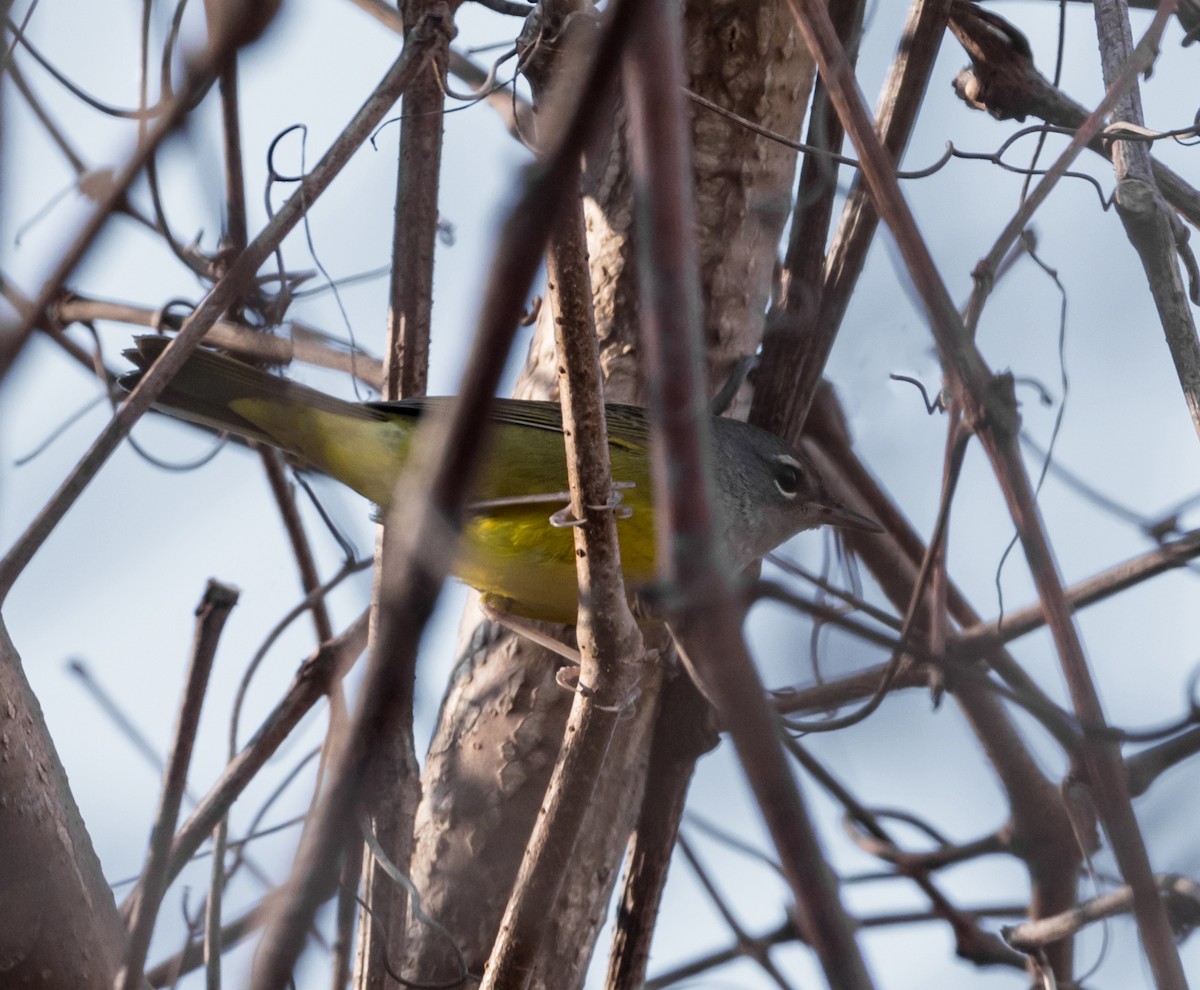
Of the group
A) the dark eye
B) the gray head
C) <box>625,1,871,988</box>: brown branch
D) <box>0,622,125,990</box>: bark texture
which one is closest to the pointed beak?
the gray head

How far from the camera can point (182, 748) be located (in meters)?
1.18

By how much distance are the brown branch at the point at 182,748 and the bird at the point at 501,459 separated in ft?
5.61

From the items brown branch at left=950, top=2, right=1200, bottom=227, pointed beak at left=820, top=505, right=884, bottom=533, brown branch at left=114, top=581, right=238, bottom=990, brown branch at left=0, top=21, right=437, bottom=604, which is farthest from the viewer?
pointed beak at left=820, top=505, right=884, bottom=533

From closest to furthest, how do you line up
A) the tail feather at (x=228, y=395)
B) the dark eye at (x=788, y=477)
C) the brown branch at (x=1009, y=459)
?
the brown branch at (x=1009, y=459), the tail feather at (x=228, y=395), the dark eye at (x=788, y=477)

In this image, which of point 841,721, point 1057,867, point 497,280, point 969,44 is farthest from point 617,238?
point 497,280

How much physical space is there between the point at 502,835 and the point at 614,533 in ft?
4.09

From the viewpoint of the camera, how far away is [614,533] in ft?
6.45

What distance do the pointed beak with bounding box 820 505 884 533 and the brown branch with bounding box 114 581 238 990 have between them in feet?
9.02

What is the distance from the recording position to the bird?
309 centimetres

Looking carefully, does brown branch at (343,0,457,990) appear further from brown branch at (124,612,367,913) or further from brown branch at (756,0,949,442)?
brown branch at (756,0,949,442)

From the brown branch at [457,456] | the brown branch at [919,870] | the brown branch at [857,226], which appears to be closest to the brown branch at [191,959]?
the brown branch at [919,870]

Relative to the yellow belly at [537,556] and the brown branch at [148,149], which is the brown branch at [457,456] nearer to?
the brown branch at [148,149]

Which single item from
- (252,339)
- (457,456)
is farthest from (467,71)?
(457,456)

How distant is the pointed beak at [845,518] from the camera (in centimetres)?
376
